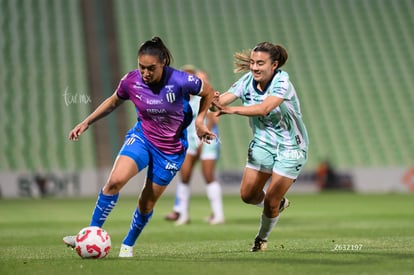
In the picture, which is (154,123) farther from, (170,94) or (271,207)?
(271,207)

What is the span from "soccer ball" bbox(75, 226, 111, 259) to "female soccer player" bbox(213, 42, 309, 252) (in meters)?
1.75

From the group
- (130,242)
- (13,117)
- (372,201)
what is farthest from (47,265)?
(13,117)

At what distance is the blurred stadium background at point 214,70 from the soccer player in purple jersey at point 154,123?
12.5 metres

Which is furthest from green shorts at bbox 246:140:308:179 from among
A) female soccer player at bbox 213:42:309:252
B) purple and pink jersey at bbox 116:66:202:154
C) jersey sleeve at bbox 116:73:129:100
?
jersey sleeve at bbox 116:73:129:100

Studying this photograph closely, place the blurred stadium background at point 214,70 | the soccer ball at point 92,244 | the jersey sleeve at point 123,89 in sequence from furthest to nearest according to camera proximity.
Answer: the blurred stadium background at point 214,70 < the jersey sleeve at point 123,89 < the soccer ball at point 92,244

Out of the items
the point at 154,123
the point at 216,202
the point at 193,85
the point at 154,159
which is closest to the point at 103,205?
the point at 154,159

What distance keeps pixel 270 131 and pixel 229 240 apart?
210cm

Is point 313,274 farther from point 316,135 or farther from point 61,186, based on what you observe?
point 316,135

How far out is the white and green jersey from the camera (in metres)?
7.98

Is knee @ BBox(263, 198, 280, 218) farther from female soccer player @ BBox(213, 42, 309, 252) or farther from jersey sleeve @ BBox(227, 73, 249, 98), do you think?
jersey sleeve @ BBox(227, 73, 249, 98)

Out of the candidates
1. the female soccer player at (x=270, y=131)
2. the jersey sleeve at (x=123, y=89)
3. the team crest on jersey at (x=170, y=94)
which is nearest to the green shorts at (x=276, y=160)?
the female soccer player at (x=270, y=131)

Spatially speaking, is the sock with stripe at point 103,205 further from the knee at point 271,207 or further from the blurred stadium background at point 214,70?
the blurred stadium background at point 214,70

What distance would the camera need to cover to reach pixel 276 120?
8.04m

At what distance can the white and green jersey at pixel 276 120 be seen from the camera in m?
7.98
